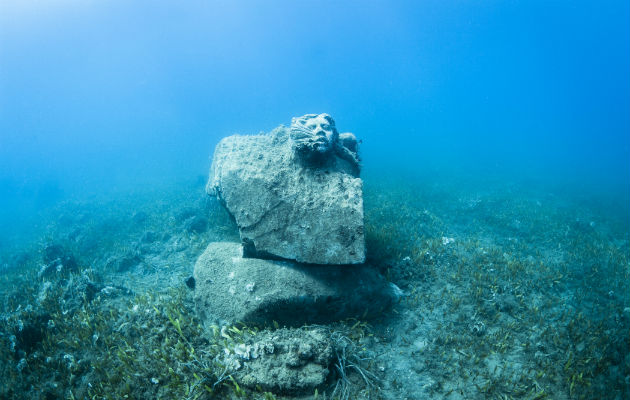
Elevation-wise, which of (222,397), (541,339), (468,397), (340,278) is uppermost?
(340,278)

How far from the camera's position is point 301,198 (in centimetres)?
620

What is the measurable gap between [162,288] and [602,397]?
10325 mm

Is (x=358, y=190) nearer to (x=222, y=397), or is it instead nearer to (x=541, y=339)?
(x=222, y=397)

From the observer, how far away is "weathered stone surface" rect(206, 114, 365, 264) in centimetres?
559

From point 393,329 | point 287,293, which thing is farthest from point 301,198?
point 393,329

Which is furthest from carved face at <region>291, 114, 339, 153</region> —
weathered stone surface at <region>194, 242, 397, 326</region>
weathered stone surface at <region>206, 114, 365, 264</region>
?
weathered stone surface at <region>194, 242, 397, 326</region>

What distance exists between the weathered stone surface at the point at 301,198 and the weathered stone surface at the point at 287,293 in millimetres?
400

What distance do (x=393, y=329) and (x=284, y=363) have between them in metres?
2.66

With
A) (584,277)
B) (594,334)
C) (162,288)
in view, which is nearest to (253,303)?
(162,288)

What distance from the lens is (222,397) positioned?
4129mm

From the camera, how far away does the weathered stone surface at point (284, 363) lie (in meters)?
4.05

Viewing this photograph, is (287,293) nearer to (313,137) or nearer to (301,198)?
(301,198)

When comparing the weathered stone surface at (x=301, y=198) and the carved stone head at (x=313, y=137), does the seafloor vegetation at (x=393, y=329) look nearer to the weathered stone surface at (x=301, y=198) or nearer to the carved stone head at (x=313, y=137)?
the weathered stone surface at (x=301, y=198)

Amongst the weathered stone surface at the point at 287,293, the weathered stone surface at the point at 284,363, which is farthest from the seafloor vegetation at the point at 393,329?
the weathered stone surface at the point at 287,293
